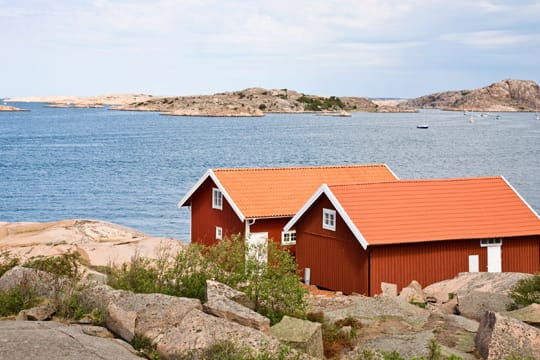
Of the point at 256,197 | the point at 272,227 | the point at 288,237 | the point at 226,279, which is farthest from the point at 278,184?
the point at 226,279

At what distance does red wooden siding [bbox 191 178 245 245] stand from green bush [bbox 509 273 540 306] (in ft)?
44.6

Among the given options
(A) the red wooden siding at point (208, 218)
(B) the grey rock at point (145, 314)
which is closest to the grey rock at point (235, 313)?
(B) the grey rock at point (145, 314)

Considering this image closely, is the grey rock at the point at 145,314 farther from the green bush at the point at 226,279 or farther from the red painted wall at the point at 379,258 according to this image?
the red painted wall at the point at 379,258

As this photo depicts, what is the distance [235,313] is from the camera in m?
14.1

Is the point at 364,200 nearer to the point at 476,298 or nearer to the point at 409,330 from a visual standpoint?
the point at 476,298

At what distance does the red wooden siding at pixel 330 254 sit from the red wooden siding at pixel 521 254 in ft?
18.3

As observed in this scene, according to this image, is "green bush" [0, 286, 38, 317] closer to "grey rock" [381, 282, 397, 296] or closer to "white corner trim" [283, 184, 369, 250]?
"white corner trim" [283, 184, 369, 250]

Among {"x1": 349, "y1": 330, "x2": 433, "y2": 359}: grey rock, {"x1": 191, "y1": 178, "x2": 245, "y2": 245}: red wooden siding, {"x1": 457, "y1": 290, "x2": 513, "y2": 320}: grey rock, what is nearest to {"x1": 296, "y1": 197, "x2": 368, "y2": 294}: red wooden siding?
{"x1": 191, "y1": 178, "x2": 245, "y2": 245}: red wooden siding

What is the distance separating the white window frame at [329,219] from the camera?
28005 millimetres

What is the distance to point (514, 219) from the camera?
29016 millimetres

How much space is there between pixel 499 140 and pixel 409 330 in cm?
12951

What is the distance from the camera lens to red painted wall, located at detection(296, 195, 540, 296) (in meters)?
26.6

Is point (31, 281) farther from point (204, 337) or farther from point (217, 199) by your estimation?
point (217, 199)

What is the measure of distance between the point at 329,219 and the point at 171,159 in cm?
7497
